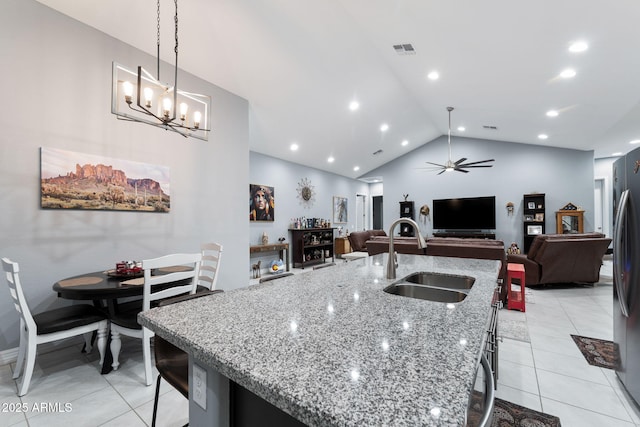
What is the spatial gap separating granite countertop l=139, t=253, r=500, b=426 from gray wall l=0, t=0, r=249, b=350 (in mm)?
2358

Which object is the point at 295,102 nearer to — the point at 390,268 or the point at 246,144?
the point at 246,144

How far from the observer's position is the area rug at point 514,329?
2812 millimetres

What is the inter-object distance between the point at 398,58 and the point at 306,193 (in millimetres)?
4115

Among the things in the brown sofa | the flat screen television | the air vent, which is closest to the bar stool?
the brown sofa

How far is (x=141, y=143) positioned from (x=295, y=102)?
7.98 ft

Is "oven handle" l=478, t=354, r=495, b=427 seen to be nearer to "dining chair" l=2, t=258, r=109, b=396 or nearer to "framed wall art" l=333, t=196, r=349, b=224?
"dining chair" l=2, t=258, r=109, b=396

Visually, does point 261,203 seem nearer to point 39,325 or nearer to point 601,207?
point 39,325

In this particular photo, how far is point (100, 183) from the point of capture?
2.81m

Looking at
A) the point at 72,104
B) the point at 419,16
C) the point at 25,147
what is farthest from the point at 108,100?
the point at 419,16

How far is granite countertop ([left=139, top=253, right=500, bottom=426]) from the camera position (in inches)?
19.7

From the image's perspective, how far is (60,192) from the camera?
8.40 ft

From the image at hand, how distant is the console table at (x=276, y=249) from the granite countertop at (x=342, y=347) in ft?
14.5

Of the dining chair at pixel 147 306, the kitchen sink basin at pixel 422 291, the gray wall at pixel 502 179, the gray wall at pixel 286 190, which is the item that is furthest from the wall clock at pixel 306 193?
the kitchen sink basin at pixel 422 291

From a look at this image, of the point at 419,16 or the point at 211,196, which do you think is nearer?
the point at 419,16
